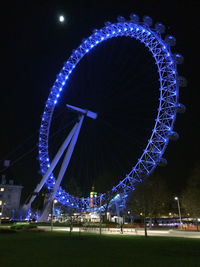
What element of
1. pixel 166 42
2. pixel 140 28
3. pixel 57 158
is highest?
pixel 140 28

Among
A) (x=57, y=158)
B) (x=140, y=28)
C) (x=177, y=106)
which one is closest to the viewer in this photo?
(x=177, y=106)

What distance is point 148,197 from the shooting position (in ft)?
93.0

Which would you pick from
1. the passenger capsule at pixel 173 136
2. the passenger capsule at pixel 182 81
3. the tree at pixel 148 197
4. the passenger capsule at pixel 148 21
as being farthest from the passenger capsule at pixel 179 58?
the tree at pixel 148 197

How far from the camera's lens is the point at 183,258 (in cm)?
1040

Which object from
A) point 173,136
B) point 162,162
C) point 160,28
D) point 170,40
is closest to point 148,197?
point 162,162

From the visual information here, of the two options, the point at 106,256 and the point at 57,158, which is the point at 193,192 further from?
the point at 106,256

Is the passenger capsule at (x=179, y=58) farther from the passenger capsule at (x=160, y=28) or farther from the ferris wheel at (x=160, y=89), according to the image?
the passenger capsule at (x=160, y=28)

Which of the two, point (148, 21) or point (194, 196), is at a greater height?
point (148, 21)

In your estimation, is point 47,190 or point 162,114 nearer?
point 162,114

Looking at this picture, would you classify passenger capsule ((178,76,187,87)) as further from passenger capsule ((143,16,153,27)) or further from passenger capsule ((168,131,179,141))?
passenger capsule ((143,16,153,27))

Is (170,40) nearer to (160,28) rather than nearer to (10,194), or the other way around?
(160,28)

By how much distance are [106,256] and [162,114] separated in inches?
844

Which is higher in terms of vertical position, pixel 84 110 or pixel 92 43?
pixel 92 43

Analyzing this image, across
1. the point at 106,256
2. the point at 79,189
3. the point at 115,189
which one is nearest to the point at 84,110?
the point at 115,189
